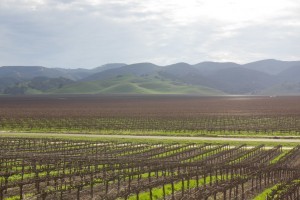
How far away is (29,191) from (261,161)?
26487 mm

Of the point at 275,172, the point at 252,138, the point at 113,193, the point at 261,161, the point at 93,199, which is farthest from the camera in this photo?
the point at 252,138

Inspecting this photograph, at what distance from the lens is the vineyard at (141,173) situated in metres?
28.9

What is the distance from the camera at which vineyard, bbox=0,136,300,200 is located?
28.9 m

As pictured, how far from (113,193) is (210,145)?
32459mm

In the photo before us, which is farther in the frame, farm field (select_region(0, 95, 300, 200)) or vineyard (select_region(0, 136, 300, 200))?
farm field (select_region(0, 95, 300, 200))

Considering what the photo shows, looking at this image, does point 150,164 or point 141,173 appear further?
point 150,164

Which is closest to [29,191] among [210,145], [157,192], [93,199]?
[93,199]

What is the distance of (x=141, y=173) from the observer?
34.2 meters

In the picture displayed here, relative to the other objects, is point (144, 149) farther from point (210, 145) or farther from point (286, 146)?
point (286, 146)

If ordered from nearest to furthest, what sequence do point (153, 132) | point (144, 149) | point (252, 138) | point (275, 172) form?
1. point (275, 172)
2. point (144, 149)
3. point (252, 138)
4. point (153, 132)

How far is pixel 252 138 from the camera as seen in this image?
238ft

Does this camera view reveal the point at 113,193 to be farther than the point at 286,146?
No

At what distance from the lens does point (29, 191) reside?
101ft

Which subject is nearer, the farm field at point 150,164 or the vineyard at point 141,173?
the vineyard at point 141,173
